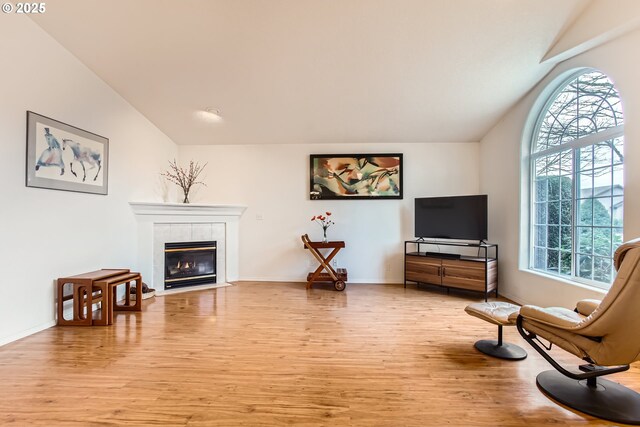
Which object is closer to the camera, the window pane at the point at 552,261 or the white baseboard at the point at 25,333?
the white baseboard at the point at 25,333

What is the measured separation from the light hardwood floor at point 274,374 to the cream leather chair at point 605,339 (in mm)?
129

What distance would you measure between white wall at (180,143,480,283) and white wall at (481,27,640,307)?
63cm

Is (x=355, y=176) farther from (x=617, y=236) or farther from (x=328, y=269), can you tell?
(x=617, y=236)

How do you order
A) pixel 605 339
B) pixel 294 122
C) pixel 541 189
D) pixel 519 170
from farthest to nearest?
1. pixel 294 122
2. pixel 519 170
3. pixel 541 189
4. pixel 605 339

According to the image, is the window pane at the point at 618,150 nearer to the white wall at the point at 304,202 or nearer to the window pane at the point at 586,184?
the window pane at the point at 586,184

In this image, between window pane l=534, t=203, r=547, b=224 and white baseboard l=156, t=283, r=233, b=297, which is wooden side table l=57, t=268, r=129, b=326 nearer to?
white baseboard l=156, t=283, r=233, b=297

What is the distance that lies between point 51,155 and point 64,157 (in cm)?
14

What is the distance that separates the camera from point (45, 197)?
2721mm

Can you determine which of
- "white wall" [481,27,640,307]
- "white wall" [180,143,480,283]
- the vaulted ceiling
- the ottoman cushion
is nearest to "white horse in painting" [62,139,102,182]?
the vaulted ceiling

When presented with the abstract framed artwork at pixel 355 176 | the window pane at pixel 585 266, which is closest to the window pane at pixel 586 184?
the window pane at pixel 585 266

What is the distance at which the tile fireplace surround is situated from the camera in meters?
4.02

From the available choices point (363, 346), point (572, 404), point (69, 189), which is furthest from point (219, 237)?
point (572, 404)

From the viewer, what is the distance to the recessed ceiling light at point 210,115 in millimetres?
3934

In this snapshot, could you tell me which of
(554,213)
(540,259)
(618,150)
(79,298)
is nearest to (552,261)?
(540,259)
